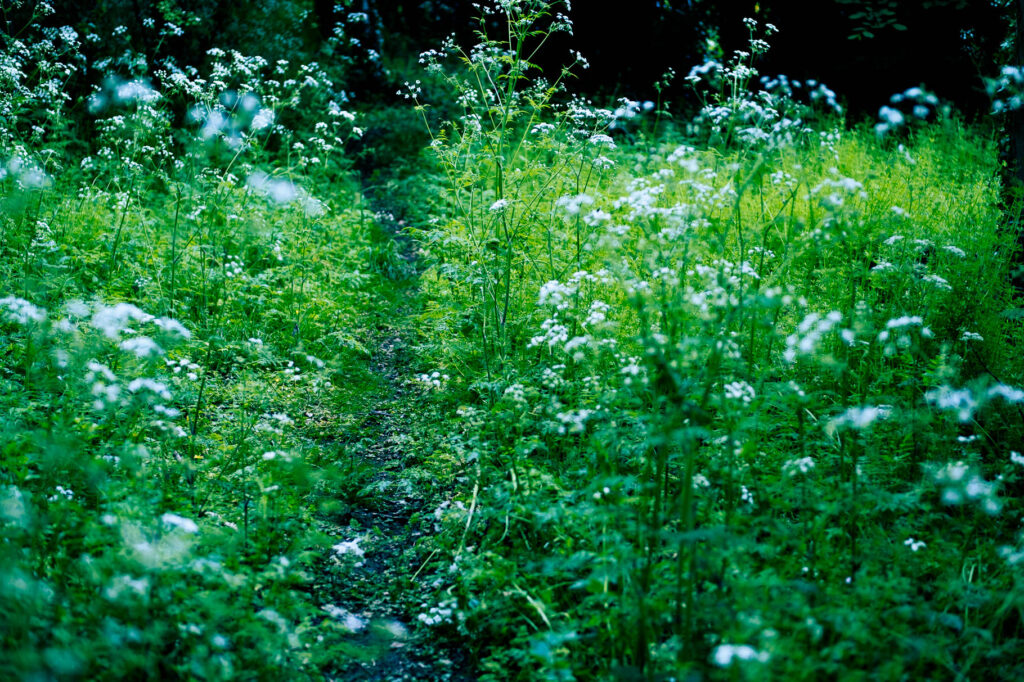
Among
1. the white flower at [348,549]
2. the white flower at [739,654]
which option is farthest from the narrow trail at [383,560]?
the white flower at [739,654]

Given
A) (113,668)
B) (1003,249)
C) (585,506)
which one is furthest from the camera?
(1003,249)

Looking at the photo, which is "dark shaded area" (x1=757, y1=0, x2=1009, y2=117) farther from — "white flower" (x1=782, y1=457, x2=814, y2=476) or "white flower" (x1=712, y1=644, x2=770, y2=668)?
"white flower" (x1=712, y1=644, x2=770, y2=668)

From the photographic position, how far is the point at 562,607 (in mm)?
3205

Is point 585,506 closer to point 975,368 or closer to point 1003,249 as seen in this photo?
point 975,368

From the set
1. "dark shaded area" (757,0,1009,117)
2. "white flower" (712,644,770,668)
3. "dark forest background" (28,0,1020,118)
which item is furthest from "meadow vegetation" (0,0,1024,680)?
"dark shaded area" (757,0,1009,117)

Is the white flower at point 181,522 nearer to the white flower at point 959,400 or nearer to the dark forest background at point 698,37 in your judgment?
the white flower at point 959,400

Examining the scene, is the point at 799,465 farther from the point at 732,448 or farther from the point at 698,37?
the point at 698,37

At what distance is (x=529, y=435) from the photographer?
4379mm

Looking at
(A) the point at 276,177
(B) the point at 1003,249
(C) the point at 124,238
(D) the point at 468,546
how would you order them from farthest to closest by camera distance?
(A) the point at 276,177
(C) the point at 124,238
(B) the point at 1003,249
(D) the point at 468,546

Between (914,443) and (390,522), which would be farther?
(390,522)

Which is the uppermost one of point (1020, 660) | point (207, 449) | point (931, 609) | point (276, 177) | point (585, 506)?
point (276, 177)

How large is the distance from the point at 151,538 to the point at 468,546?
1.54 meters

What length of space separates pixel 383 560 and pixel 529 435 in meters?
1.15

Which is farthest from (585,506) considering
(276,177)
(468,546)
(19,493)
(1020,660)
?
(276,177)
